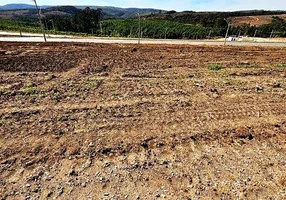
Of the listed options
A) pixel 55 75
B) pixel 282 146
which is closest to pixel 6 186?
pixel 282 146

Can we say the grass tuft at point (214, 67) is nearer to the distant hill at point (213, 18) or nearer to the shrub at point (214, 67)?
the shrub at point (214, 67)

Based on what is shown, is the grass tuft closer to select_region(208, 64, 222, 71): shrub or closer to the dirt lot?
select_region(208, 64, 222, 71): shrub

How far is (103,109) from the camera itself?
9.11 metres

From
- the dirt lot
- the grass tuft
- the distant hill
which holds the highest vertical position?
the dirt lot

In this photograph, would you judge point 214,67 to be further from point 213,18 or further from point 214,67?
point 213,18

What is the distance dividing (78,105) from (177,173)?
4755 millimetres

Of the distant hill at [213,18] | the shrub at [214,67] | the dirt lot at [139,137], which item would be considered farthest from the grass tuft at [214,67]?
the distant hill at [213,18]

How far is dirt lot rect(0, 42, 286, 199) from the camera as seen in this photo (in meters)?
5.65

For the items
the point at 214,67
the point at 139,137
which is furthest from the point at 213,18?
the point at 139,137

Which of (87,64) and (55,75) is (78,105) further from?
(87,64)

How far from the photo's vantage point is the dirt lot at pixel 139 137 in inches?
223

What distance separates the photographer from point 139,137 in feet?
24.3

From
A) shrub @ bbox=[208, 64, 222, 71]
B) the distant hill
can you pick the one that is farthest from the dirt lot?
the distant hill

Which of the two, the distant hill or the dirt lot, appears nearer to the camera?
the dirt lot
